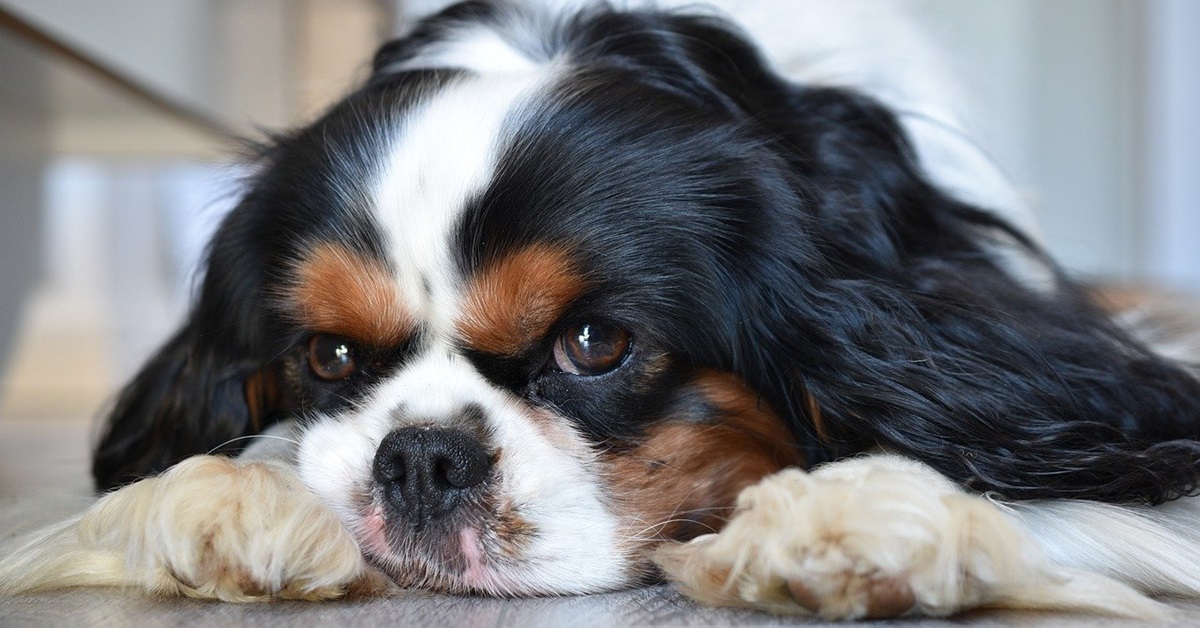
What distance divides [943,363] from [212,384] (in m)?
1.08

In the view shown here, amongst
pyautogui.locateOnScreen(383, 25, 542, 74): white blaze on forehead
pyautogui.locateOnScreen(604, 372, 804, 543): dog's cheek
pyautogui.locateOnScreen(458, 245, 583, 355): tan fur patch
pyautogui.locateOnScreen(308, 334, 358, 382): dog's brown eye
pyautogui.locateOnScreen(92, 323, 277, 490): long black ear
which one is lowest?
pyautogui.locateOnScreen(92, 323, 277, 490): long black ear

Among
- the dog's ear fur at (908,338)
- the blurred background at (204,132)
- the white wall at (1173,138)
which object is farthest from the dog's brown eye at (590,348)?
the white wall at (1173,138)

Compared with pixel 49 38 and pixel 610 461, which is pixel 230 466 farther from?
pixel 49 38

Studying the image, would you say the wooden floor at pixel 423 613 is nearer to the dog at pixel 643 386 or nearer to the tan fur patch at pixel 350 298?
the dog at pixel 643 386

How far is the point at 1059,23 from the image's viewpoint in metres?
6.90

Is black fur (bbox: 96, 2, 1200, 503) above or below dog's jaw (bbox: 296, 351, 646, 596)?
above

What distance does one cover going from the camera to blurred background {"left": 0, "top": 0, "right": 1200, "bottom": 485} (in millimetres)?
2826

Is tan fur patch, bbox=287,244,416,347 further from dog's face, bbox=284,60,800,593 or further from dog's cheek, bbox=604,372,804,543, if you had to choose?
dog's cheek, bbox=604,372,804,543

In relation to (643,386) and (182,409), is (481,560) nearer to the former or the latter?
(643,386)

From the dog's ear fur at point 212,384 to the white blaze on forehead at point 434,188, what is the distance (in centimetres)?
33

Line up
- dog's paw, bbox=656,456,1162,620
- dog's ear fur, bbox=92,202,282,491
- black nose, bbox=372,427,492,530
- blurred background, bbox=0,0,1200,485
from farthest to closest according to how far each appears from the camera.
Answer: blurred background, bbox=0,0,1200,485 < dog's ear fur, bbox=92,202,282,491 < black nose, bbox=372,427,492,530 < dog's paw, bbox=656,456,1162,620

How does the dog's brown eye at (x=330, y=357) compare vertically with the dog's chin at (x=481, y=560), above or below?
above

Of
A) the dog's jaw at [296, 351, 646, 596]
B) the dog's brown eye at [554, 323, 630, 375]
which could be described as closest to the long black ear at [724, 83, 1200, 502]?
the dog's brown eye at [554, 323, 630, 375]

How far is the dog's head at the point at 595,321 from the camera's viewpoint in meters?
1.46
